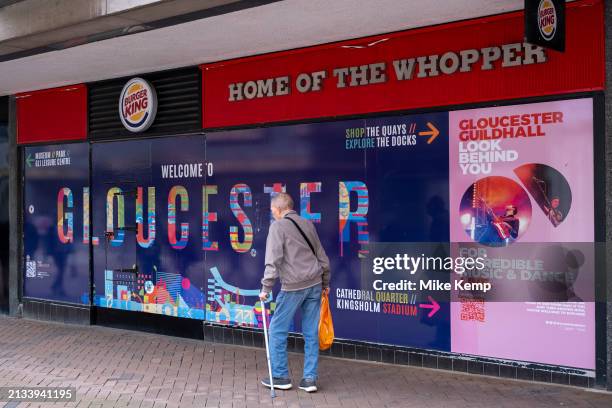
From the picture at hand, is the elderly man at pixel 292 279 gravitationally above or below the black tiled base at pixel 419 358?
above

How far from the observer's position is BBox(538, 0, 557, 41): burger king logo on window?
5.88 m

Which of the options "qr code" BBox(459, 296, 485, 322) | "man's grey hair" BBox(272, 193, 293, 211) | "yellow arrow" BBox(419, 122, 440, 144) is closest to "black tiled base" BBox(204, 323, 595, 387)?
"qr code" BBox(459, 296, 485, 322)

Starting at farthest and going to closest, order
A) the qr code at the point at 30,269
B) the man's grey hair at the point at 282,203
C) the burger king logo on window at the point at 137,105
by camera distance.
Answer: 1. the qr code at the point at 30,269
2. the burger king logo on window at the point at 137,105
3. the man's grey hair at the point at 282,203

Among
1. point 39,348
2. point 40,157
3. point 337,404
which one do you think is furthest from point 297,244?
point 40,157

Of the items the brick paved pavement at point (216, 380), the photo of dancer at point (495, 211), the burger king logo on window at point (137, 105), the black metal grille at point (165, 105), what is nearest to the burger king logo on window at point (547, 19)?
the photo of dancer at point (495, 211)

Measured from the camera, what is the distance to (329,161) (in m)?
Answer: 8.12

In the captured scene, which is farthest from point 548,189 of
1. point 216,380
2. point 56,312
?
point 56,312

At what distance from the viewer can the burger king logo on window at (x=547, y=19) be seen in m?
5.88

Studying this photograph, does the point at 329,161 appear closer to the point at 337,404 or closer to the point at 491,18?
the point at 491,18

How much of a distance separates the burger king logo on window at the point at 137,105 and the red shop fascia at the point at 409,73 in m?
0.87

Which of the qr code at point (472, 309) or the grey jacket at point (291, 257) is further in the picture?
the qr code at point (472, 309)

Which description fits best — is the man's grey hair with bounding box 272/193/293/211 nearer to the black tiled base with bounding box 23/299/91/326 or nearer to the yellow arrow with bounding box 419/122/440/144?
the yellow arrow with bounding box 419/122/440/144

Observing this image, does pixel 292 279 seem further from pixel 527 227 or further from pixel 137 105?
pixel 137 105

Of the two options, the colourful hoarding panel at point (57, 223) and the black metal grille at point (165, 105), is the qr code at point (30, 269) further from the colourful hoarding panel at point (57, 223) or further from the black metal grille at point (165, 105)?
the black metal grille at point (165, 105)
